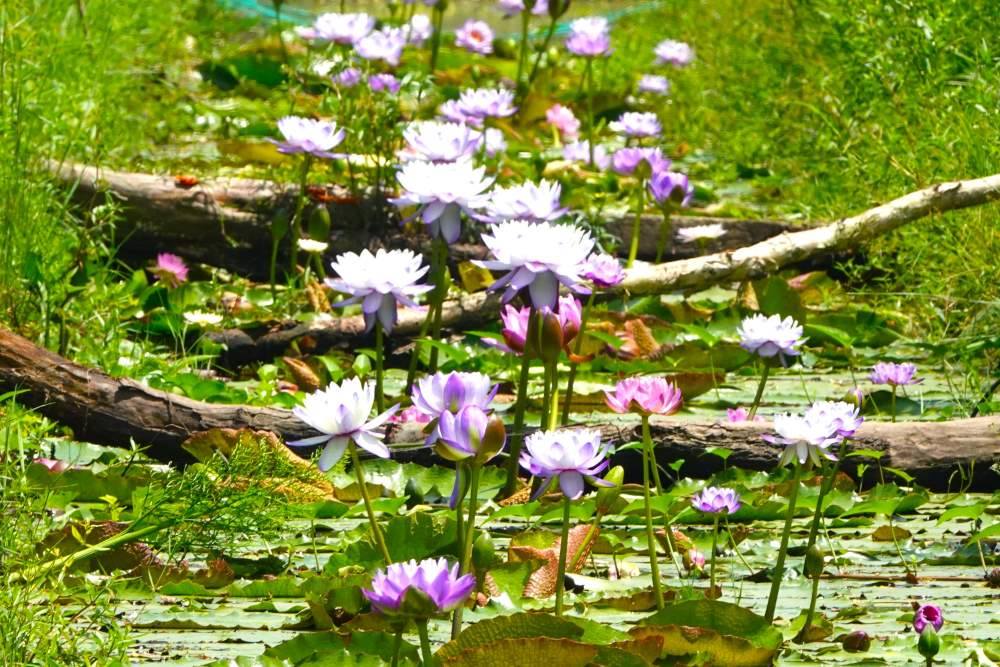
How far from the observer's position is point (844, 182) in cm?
504

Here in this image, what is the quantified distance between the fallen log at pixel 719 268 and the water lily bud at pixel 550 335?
1.44 metres

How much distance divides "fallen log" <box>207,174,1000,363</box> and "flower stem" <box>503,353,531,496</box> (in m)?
1.06

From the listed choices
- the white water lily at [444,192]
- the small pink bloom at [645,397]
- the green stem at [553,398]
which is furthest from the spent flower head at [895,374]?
the small pink bloom at [645,397]

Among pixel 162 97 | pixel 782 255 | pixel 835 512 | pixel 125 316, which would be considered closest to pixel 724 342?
pixel 782 255

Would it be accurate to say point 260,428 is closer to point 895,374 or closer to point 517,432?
point 517,432

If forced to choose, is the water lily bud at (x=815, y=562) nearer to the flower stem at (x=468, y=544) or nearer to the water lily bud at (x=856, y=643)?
the water lily bud at (x=856, y=643)

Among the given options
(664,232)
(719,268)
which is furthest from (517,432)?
(664,232)

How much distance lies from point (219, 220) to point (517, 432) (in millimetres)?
2157

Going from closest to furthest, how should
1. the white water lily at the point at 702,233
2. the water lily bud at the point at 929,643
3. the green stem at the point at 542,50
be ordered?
the water lily bud at the point at 929,643
the white water lily at the point at 702,233
the green stem at the point at 542,50

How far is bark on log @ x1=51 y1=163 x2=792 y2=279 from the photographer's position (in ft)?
14.2

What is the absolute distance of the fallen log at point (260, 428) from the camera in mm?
2586

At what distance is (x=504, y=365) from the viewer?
346cm

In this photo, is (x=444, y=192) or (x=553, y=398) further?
(x=444, y=192)

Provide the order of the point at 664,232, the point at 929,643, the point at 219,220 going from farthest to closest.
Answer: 1. the point at 219,220
2. the point at 664,232
3. the point at 929,643
